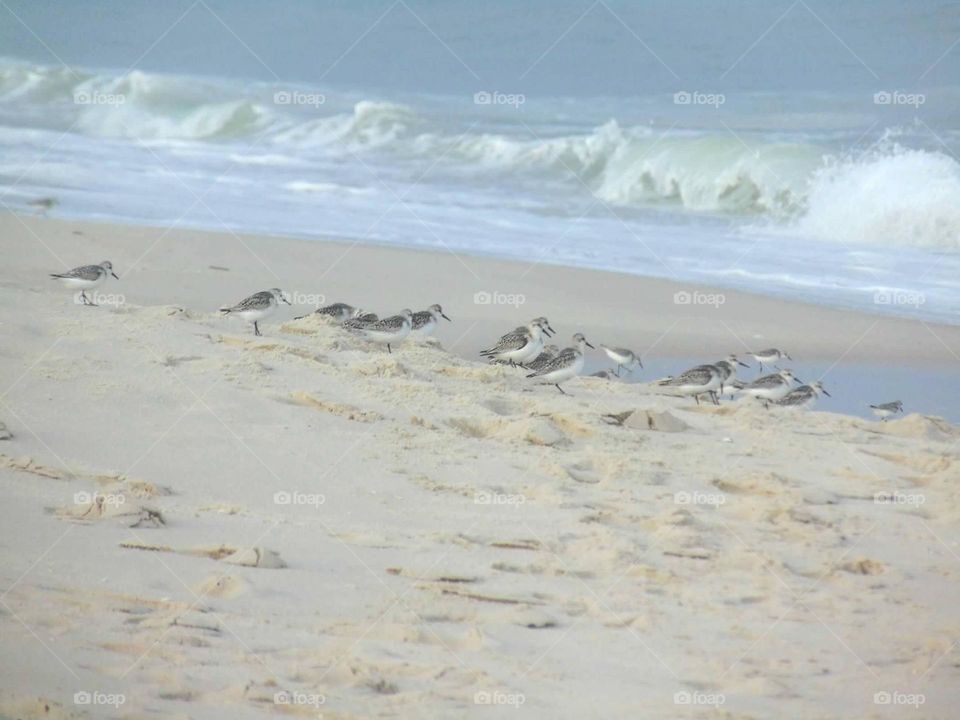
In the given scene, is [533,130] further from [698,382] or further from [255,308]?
[698,382]

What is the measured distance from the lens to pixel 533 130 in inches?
1019

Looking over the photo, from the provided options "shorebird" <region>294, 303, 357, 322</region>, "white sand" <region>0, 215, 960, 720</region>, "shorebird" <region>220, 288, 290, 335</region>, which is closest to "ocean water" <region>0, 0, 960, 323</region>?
"shorebird" <region>294, 303, 357, 322</region>

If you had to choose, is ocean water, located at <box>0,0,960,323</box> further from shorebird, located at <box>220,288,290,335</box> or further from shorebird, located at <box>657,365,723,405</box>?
shorebird, located at <box>220,288,290,335</box>

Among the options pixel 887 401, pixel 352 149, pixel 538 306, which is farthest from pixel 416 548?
pixel 352 149

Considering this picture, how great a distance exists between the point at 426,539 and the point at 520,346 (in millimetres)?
4167

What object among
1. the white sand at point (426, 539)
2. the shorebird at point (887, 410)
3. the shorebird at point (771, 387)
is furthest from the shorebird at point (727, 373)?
the shorebird at point (887, 410)

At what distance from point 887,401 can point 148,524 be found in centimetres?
711

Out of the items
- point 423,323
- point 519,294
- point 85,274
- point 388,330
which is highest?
point 519,294

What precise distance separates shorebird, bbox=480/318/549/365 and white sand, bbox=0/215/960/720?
1.12 feet

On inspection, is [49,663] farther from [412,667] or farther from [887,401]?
[887,401]

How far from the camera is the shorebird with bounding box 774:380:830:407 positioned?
1027 cm

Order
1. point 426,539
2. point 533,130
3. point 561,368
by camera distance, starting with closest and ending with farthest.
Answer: point 426,539, point 561,368, point 533,130

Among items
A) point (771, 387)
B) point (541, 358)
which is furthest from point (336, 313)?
point (771, 387)

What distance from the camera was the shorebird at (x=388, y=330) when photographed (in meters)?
10.5
